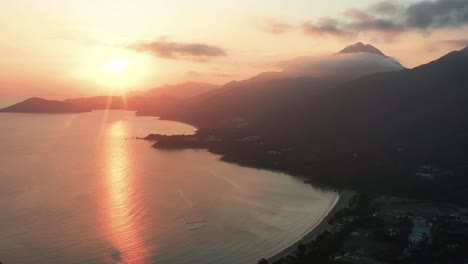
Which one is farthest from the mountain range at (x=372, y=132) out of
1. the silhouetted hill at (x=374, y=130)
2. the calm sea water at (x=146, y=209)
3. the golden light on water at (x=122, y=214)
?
the golden light on water at (x=122, y=214)

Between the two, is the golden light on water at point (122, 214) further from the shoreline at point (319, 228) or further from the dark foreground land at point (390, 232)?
the dark foreground land at point (390, 232)

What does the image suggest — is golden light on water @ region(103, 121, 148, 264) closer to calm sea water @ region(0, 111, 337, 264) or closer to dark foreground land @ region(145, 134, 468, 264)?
calm sea water @ region(0, 111, 337, 264)

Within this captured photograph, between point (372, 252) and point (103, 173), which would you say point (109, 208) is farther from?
point (372, 252)

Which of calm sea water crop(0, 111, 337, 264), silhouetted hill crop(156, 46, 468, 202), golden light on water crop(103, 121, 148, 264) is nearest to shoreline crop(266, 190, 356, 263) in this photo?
calm sea water crop(0, 111, 337, 264)

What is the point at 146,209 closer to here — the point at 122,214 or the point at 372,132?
the point at 122,214

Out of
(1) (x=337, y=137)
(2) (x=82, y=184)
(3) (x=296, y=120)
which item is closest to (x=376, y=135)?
(1) (x=337, y=137)

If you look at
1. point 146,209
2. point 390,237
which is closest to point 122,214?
point 146,209
